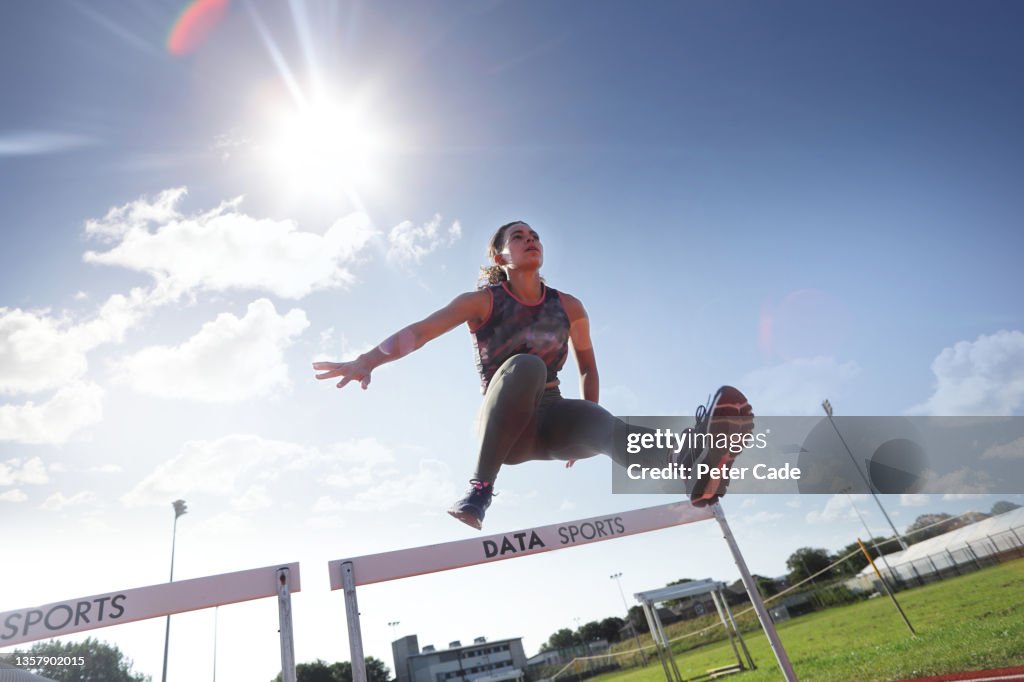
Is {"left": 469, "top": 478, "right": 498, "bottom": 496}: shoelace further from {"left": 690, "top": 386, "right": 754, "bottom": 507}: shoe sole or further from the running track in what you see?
the running track

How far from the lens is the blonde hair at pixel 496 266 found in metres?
3.31

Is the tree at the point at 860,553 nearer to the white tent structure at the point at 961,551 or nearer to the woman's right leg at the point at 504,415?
the white tent structure at the point at 961,551

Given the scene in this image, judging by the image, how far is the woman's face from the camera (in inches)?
124

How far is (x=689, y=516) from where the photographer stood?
3.37 meters

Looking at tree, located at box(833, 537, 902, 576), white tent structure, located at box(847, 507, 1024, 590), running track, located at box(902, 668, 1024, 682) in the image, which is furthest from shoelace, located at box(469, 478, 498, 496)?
tree, located at box(833, 537, 902, 576)

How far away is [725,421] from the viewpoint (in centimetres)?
221

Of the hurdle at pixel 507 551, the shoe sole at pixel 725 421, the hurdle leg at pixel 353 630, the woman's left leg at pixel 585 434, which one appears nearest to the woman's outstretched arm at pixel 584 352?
the woman's left leg at pixel 585 434

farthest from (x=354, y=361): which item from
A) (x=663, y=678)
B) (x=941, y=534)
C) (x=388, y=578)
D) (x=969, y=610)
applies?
(x=941, y=534)

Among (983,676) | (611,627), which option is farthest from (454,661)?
(983,676)

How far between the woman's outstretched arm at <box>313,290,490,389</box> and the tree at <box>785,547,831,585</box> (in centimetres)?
6028

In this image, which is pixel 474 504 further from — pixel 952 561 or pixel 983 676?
pixel 952 561

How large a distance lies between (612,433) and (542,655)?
180 ft

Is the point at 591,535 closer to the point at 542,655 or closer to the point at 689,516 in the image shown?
the point at 689,516

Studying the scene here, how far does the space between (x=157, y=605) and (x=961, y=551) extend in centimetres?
4119
